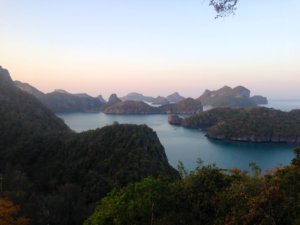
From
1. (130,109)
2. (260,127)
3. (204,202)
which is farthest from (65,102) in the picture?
(204,202)

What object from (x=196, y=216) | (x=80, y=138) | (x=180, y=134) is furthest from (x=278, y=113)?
(x=196, y=216)

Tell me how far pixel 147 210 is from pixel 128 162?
2324 cm

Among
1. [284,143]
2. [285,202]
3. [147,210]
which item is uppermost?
[285,202]

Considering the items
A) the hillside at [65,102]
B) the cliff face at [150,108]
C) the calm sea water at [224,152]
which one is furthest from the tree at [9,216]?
the hillside at [65,102]

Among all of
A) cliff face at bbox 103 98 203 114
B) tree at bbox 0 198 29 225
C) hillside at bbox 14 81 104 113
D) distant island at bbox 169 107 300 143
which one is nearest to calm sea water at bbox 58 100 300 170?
distant island at bbox 169 107 300 143

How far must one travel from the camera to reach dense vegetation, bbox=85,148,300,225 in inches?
257

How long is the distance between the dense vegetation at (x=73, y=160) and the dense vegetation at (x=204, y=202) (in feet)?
37.8

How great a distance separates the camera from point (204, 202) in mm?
8422

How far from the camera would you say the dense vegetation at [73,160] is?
84.9ft

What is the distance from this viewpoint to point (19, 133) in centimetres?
4122

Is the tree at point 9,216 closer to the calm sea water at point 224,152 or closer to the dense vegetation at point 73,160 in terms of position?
the dense vegetation at point 73,160

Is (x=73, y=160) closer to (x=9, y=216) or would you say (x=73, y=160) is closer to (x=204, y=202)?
(x=9, y=216)

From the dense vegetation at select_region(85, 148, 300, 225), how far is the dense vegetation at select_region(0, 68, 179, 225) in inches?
453

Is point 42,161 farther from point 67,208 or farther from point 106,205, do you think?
point 106,205
